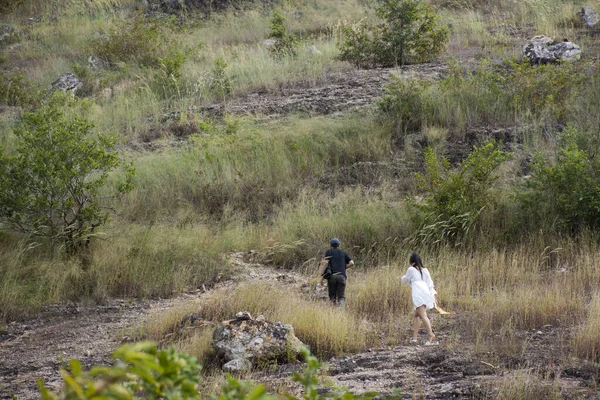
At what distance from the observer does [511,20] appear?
877 inches

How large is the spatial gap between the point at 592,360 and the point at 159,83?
49.1ft

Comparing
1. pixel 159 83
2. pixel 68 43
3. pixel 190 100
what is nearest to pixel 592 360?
pixel 190 100

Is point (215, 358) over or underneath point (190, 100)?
underneath

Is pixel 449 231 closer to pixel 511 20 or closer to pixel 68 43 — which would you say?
pixel 511 20

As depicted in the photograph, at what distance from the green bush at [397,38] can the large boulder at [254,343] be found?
39.6ft

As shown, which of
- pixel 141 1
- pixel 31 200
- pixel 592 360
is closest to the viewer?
pixel 592 360

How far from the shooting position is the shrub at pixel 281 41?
21047mm

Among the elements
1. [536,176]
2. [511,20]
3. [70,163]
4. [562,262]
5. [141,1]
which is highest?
[141,1]

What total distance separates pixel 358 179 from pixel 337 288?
5.07 metres

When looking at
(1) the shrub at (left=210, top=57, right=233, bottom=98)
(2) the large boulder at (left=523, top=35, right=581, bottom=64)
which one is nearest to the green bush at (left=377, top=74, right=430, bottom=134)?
(2) the large boulder at (left=523, top=35, right=581, bottom=64)

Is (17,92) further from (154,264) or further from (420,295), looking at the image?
(420,295)

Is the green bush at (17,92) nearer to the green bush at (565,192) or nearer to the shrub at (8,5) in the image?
the shrub at (8,5)

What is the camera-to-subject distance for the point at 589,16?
20766mm

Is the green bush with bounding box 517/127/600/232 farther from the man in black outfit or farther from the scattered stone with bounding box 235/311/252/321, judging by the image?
the scattered stone with bounding box 235/311/252/321
